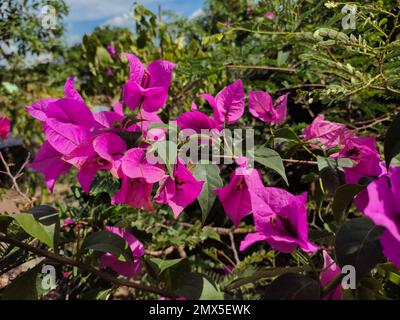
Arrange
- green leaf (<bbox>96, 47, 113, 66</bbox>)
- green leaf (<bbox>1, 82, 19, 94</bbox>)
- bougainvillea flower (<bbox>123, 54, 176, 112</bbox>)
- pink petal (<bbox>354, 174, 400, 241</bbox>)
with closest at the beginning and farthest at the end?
pink petal (<bbox>354, 174, 400, 241</bbox>) → bougainvillea flower (<bbox>123, 54, 176, 112</bbox>) → green leaf (<bbox>96, 47, 113, 66</bbox>) → green leaf (<bbox>1, 82, 19, 94</bbox>)

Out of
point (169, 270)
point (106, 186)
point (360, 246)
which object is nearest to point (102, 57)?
point (106, 186)

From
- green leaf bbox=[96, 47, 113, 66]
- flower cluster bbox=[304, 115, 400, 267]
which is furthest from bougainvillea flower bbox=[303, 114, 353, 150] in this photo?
green leaf bbox=[96, 47, 113, 66]

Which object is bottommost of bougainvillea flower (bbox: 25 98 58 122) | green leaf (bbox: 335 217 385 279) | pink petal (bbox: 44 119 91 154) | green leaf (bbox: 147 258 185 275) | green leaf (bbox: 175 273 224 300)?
green leaf (bbox: 175 273 224 300)

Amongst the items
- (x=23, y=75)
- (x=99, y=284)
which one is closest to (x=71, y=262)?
(x=99, y=284)

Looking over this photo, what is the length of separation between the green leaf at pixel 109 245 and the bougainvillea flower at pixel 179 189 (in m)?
0.11

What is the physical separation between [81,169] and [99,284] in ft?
1.31

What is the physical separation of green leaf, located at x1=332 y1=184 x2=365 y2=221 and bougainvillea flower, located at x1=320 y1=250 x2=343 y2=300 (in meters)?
0.08

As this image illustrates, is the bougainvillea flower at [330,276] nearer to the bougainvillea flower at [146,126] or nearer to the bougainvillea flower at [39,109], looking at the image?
the bougainvillea flower at [146,126]

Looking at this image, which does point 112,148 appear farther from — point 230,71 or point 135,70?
point 230,71

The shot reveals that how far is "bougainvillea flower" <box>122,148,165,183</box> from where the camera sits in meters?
0.43

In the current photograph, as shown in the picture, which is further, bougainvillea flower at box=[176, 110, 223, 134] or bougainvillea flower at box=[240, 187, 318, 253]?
bougainvillea flower at box=[176, 110, 223, 134]

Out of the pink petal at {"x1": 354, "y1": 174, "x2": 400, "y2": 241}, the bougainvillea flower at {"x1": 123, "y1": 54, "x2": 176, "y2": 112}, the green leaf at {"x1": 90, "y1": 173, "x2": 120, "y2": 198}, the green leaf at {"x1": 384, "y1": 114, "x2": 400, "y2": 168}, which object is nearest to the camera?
the pink petal at {"x1": 354, "y1": 174, "x2": 400, "y2": 241}

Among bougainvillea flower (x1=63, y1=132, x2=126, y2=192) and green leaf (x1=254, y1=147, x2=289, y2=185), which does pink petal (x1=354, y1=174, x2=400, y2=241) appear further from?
bougainvillea flower (x1=63, y1=132, x2=126, y2=192)
